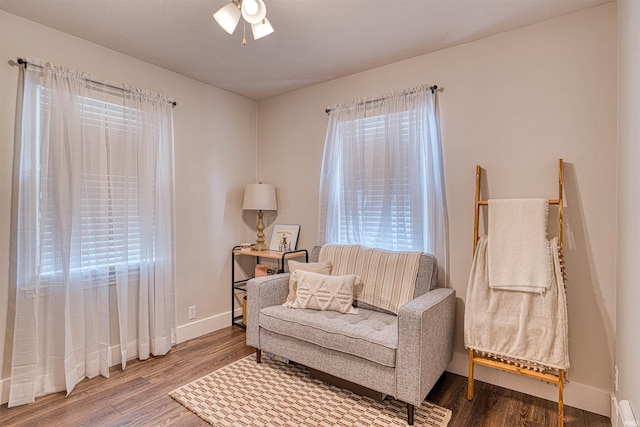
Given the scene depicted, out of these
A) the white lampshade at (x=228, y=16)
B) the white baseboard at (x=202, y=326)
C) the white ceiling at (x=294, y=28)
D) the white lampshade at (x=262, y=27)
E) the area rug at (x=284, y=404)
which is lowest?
the area rug at (x=284, y=404)

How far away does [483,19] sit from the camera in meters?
2.19

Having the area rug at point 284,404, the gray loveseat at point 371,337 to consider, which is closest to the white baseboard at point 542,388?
the gray loveseat at point 371,337

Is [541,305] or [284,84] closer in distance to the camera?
[541,305]

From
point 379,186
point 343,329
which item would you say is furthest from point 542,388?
point 379,186

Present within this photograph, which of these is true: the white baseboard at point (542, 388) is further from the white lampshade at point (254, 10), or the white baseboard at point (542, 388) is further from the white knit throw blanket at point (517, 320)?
the white lampshade at point (254, 10)

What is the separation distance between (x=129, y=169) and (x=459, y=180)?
8.57ft

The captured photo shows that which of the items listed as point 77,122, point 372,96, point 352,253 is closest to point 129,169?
point 77,122

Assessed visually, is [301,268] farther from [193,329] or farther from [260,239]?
[193,329]

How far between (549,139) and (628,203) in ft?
2.34

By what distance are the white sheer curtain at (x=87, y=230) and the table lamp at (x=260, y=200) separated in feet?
2.55

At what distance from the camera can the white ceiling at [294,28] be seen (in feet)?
6.73

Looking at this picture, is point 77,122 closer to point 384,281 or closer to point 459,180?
point 384,281

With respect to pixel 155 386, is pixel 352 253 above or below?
above

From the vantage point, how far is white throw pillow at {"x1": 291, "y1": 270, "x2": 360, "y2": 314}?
2459 mm
